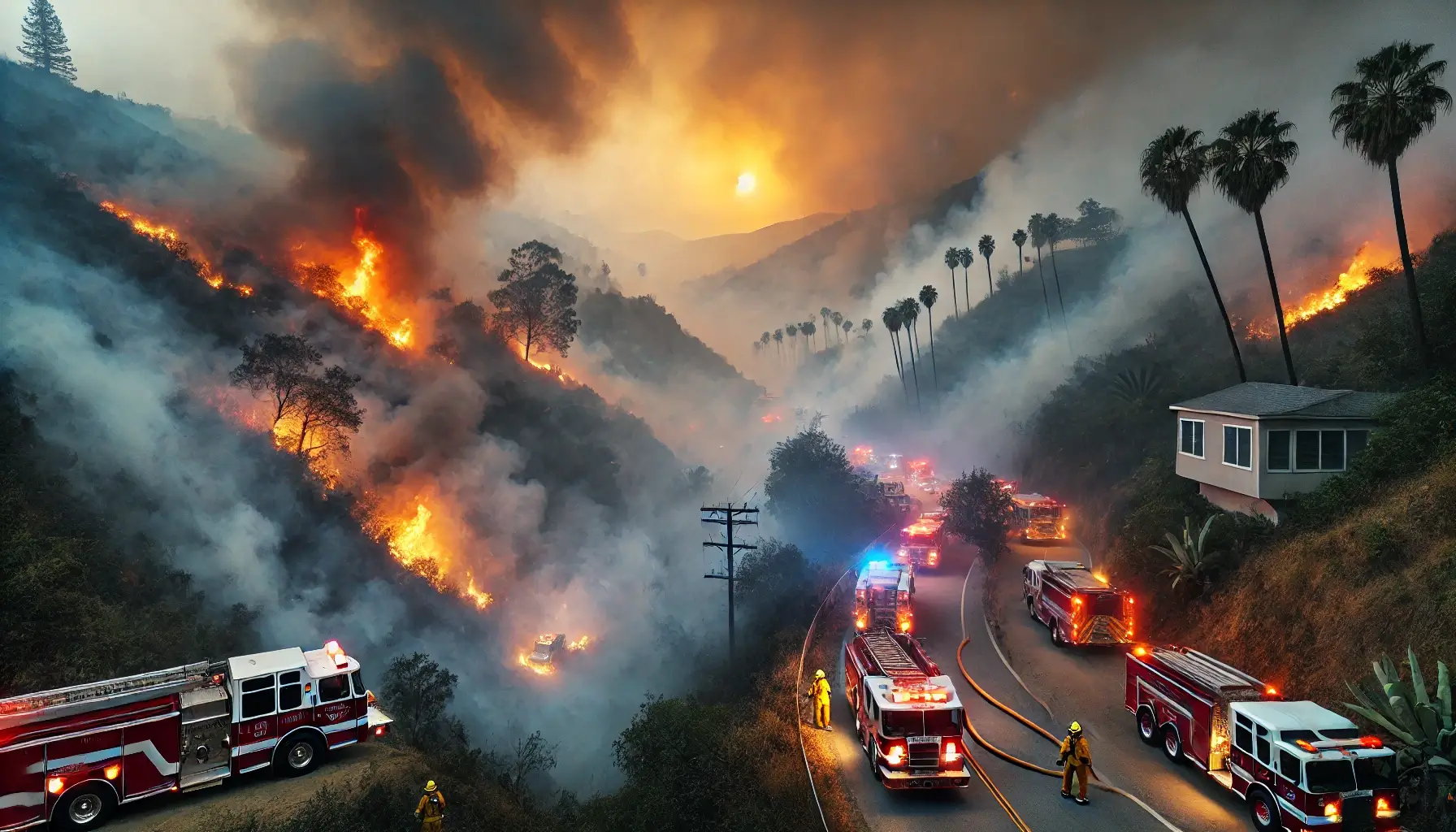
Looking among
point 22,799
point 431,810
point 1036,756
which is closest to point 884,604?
point 1036,756

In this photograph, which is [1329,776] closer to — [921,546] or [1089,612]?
[1089,612]

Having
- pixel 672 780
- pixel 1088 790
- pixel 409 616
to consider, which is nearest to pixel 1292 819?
pixel 1088 790

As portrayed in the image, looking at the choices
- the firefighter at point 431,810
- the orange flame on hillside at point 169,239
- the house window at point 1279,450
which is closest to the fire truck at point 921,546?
the house window at point 1279,450

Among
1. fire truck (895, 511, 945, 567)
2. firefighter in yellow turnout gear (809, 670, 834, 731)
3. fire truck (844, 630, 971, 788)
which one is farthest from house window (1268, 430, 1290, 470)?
fire truck (895, 511, 945, 567)

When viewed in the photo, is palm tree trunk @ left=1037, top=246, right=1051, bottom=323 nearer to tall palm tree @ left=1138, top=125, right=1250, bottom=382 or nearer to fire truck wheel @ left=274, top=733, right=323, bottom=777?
tall palm tree @ left=1138, top=125, right=1250, bottom=382

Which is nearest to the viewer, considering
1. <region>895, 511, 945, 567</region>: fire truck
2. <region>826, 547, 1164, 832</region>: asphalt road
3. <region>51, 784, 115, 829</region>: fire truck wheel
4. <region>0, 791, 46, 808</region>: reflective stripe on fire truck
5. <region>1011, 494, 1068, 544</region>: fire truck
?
<region>0, 791, 46, 808</region>: reflective stripe on fire truck
